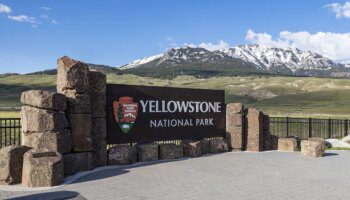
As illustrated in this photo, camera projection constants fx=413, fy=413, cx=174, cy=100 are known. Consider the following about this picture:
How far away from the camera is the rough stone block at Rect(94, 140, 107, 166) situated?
13.0 m

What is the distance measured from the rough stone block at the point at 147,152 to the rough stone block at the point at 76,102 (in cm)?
262

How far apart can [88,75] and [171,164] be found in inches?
154

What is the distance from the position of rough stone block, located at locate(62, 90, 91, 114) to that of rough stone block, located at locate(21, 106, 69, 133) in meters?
0.54

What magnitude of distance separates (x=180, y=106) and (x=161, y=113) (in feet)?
3.36

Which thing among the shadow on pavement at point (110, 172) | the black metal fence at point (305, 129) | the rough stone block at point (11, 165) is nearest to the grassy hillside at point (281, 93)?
the black metal fence at point (305, 129)

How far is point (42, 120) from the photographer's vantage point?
11.3m

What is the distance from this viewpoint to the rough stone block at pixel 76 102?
12.2 metres

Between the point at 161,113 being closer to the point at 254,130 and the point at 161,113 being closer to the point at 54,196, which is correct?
the point at 254,130

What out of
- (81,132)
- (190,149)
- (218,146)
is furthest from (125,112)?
(218,146)

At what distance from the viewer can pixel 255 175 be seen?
11766 mm

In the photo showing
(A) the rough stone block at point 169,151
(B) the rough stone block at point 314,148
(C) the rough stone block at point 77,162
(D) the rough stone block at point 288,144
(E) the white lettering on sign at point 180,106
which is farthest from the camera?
(D) the rough stone block at point 288,144

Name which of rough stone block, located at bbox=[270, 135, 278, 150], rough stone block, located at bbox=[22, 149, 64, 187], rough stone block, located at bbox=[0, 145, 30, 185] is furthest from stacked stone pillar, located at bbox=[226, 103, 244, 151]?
rough stone block, located at bbox=[0, 145, 30, 185]

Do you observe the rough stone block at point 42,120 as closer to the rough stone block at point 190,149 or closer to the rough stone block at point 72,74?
the rough stone block at point 72,74

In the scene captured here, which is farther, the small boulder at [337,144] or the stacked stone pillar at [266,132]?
the small boulder at [337,144]
